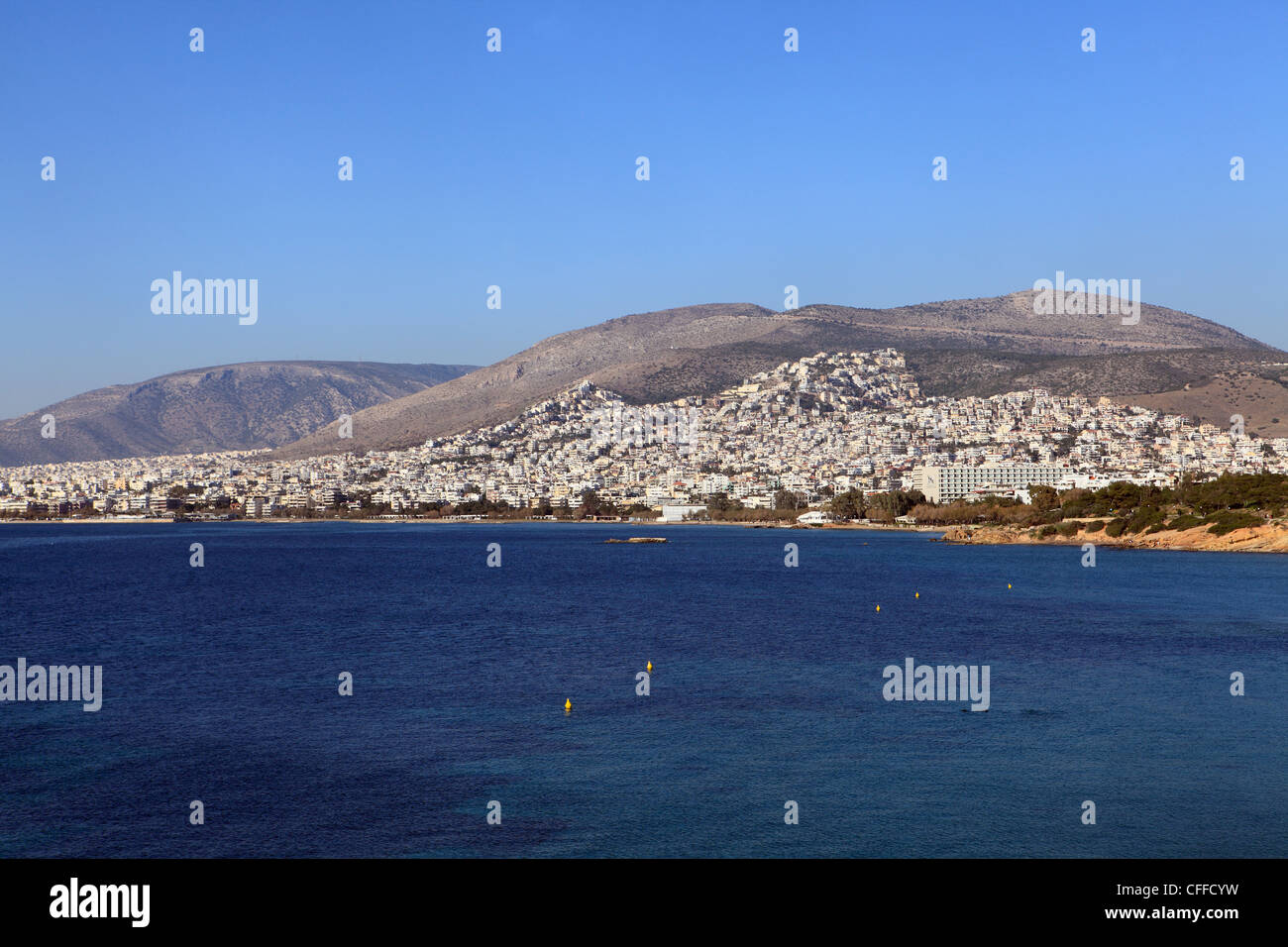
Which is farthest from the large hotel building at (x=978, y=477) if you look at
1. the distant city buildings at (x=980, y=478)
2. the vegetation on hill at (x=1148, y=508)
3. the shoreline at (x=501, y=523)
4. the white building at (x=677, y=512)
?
the white building at (x=677, y=512)

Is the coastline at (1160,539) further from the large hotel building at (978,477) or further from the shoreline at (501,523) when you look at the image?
the large hotel building at (978,477)

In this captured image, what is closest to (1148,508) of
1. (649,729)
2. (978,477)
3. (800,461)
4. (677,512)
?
(978,477)

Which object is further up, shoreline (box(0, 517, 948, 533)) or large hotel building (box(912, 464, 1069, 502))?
large hotel building (box(912, 464, 1069, 502))

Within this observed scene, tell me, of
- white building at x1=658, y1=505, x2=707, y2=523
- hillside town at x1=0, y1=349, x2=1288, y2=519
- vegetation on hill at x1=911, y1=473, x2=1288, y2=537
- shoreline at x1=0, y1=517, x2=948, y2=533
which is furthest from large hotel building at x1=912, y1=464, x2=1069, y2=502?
white building at x1=658, y1=505, x2=707, y2=523

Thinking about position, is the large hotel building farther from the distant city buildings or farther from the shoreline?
the shoreline

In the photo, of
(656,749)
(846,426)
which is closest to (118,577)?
(656,749)

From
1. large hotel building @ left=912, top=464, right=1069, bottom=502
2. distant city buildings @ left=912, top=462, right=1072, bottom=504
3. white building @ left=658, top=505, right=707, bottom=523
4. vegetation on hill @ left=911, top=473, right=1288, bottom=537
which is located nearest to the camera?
vegetation on hill @ left=911, top=473, right=1288, bottom=537

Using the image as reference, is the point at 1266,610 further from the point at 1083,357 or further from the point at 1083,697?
the point at 1083,357

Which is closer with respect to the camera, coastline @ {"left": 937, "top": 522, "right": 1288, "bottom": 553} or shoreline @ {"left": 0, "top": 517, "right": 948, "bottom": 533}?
coastline @ {"left": 937, "top": 522, "right": 1288, "bottom": 553}
